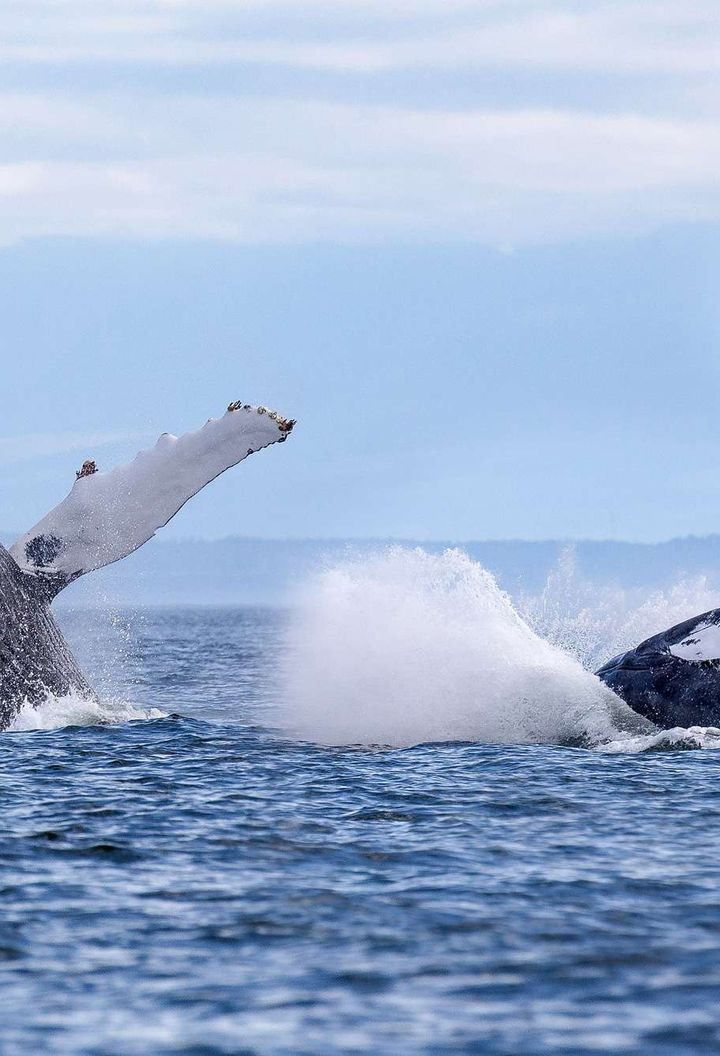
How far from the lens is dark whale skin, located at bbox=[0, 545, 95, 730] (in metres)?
18.3

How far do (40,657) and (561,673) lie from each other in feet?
25.6

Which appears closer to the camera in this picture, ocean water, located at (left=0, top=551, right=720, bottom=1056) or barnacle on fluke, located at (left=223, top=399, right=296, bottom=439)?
ocean water, located at (left=0, top=551, right=720, bottom=1056)

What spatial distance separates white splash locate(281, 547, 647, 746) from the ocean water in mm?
97

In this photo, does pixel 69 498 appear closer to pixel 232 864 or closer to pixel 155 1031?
pixel 232 864

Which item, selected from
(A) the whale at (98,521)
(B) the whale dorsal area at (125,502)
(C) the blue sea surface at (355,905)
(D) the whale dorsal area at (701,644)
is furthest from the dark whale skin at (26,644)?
(D) the whale dorsal area at (701,644)

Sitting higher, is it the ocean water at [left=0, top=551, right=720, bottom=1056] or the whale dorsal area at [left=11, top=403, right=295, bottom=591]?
the whale dorsal area at [left=11, top=403, right=295, bottom=591]

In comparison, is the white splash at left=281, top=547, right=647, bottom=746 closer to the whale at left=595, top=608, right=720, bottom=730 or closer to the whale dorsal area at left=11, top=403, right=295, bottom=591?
the whale at left=595, top=608, right=720, bottom=730

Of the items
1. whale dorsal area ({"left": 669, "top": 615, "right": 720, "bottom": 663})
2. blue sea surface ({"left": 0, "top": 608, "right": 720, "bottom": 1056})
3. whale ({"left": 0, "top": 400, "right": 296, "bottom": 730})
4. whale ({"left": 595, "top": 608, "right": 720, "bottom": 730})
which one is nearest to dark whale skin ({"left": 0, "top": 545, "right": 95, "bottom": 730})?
whale ({"left": 0, "top": 400, "right": 296, "bottom": 730})

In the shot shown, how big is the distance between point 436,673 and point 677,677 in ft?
15.5

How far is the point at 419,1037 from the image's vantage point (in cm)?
788

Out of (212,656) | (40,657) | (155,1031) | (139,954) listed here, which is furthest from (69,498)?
(212,656)

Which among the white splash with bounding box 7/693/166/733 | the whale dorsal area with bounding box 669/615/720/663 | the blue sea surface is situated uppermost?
the whale dorsal area with bounding box 669/615/720/663

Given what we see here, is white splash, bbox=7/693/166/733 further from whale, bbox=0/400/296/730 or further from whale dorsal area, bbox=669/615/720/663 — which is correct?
whale dorsal area, bbox=669/615/720/663

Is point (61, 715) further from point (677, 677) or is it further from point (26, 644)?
point (677, 677)
